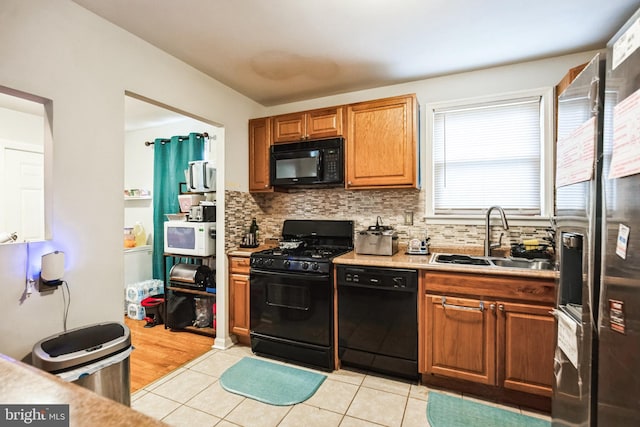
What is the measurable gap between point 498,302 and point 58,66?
2972 millimetres

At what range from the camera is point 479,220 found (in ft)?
8.63

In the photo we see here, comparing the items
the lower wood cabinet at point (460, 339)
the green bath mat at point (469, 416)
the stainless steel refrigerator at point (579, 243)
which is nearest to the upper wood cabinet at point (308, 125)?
the lower wood cabinet at point (460, 339)

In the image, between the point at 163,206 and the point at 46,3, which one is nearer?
the point at 46,3

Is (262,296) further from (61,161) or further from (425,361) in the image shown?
(61,161)

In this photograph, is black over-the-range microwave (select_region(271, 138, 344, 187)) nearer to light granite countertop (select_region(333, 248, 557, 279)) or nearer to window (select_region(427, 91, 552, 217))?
light granite countertop (select_region(333, 248, 557, 279))

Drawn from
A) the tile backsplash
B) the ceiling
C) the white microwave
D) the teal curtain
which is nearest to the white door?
the teal curtain

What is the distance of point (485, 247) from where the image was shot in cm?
247

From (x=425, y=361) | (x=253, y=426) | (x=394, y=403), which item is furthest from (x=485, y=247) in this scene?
(x=253, y=426)

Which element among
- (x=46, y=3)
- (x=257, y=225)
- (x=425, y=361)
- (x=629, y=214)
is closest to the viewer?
(x=629, y=214)

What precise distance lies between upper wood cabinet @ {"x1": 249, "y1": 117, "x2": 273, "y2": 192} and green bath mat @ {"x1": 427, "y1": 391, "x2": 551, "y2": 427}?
7.64 feet

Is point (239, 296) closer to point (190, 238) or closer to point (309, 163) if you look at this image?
point (190, 238)

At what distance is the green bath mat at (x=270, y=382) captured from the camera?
2.10m

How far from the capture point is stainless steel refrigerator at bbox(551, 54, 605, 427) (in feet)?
3.35

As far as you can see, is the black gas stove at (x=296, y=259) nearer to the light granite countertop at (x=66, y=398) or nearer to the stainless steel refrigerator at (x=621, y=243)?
the stainless steel refrigerator at (x=621, y=243)
